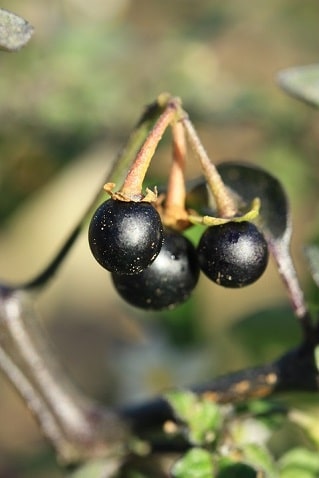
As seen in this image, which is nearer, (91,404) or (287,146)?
(91,404)

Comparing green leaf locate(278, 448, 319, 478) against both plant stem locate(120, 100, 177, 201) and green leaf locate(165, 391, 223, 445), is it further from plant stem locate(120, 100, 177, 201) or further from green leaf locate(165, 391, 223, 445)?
plant stem locate(120, 100, 177, 201)

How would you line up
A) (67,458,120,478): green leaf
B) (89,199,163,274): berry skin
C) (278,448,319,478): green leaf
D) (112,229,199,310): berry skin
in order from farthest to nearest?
1. (67,458,120,478): green leaf
2. (278,448,319,478): green leaf
3. (112,229,199,310): berry skin
4. (89,199,163,274): berry skin

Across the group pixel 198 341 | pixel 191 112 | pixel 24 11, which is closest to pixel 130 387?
pixel 198 341

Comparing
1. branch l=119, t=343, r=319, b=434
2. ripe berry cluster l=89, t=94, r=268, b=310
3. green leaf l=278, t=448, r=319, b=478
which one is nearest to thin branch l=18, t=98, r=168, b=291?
ripe berry cluster l=89, t=94, r=268, b=310

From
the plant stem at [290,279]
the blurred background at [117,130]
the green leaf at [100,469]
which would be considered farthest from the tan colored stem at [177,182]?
the blurred background at [117,130]

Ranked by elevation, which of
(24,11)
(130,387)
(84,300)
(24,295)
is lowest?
(84,300)

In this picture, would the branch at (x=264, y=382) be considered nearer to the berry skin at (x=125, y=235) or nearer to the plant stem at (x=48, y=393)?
the plant stem at (x=48, y=393)

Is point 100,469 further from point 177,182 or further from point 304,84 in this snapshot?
point 304,84

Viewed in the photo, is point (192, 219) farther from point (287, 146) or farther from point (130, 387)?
point (287, 146)
